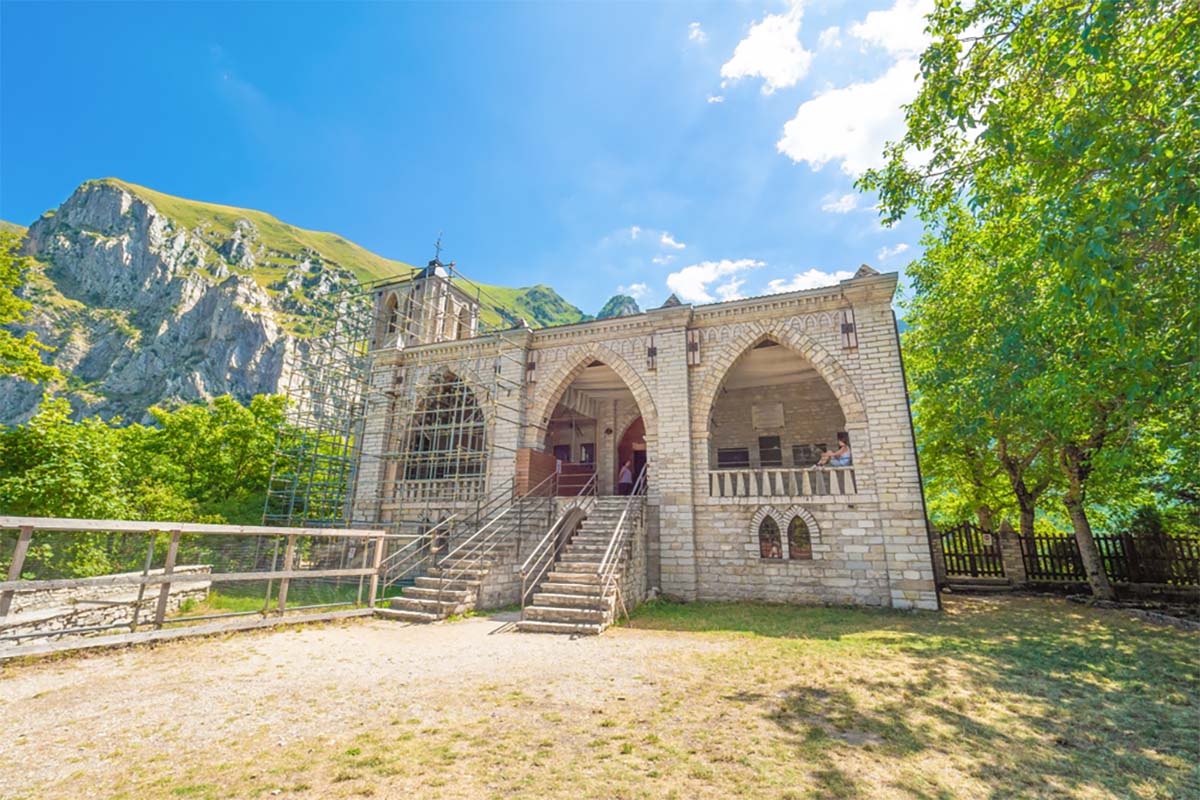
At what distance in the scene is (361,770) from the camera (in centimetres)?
331

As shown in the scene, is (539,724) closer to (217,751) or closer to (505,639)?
(217,751)

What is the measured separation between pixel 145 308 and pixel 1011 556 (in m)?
110

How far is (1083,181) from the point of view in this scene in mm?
6902

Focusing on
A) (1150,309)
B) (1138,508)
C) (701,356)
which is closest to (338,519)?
(701,356)

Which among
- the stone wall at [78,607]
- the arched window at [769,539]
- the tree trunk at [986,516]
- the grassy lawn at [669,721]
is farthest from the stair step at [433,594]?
the tree trunk at [986,516]

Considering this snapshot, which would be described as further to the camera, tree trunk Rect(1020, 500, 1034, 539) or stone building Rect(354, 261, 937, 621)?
tree trunk Rect(1020, 500, 1034, 539)

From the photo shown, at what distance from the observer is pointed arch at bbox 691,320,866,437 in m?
12.8

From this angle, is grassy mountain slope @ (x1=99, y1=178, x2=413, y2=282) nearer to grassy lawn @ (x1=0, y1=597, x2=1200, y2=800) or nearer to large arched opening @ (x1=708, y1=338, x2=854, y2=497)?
large arched opening @ (x1=708, y1=338, x2=854, y2=497)

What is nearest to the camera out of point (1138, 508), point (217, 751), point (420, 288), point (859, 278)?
point (217, 751)

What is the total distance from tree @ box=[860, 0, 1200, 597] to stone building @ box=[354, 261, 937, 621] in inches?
125

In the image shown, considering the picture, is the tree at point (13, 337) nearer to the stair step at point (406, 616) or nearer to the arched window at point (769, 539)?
the stair step at point (406, 616)

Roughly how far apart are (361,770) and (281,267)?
422ft

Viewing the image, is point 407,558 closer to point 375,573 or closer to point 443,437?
point 375,573

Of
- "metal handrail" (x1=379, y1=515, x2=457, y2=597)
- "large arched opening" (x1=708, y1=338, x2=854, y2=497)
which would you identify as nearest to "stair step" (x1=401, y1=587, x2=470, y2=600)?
"metal handrail" (x1=379, y1=515, x2=457, y2=597)
